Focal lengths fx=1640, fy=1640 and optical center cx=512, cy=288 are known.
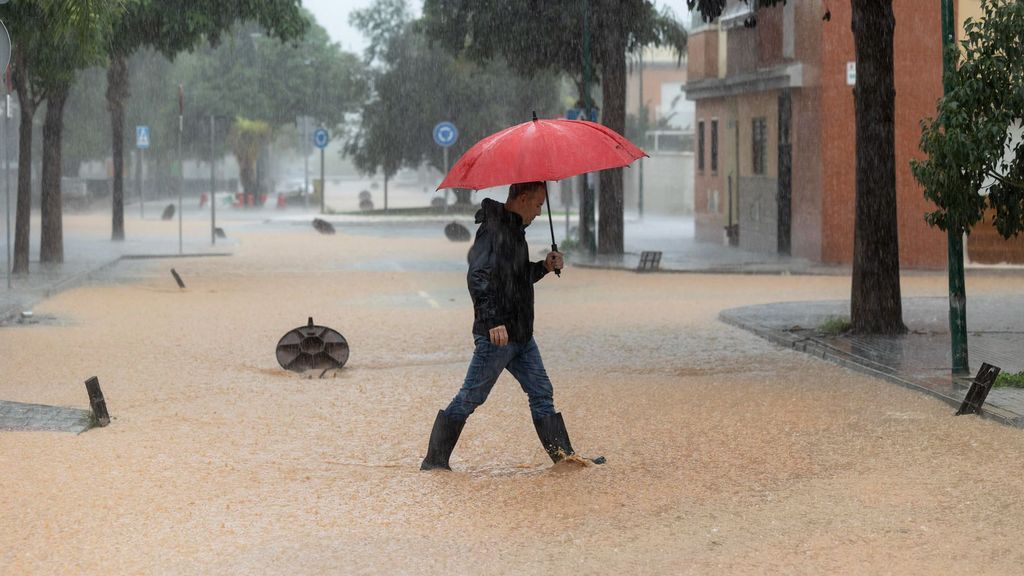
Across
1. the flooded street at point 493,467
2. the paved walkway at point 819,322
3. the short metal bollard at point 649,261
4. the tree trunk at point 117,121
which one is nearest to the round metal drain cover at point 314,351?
the flooded street at point 493,467

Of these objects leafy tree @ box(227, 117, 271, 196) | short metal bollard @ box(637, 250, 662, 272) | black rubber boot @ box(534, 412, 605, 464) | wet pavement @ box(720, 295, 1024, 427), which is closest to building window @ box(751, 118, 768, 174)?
short metal bollard @ box(637, 250, 662, 272)

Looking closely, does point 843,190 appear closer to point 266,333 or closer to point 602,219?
point 602,219

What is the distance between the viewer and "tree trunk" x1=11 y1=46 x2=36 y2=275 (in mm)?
24297

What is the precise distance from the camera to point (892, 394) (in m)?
11.4

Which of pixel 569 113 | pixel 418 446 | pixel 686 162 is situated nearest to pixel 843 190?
pixel 569 113

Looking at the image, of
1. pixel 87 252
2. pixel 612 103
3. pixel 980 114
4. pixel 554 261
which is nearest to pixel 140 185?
pixel 87 252

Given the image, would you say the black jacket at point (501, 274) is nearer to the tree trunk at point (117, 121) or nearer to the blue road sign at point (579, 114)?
the blue road sign at point (579, 114)

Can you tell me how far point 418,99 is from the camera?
59438 mm

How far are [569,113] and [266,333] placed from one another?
15.8 metres

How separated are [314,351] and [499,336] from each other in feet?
16.7

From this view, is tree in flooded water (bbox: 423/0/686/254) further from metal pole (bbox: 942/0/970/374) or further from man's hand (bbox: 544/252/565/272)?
man's hand (bbox: 544/252/565/272)

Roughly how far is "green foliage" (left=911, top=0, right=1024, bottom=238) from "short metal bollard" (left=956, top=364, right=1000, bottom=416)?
1.70m

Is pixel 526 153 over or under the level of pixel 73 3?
under

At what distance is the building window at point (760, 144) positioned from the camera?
32500mm
